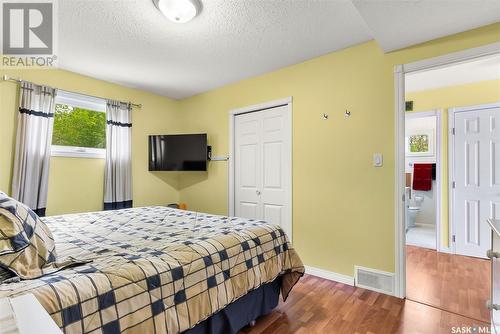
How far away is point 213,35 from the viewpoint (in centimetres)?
240

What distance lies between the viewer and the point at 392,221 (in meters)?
2.37

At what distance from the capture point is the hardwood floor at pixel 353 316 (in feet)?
5.99

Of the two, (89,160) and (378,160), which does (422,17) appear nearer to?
(378,160)

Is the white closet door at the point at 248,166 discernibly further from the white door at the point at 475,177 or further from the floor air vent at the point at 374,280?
the white door at the point at 475,177

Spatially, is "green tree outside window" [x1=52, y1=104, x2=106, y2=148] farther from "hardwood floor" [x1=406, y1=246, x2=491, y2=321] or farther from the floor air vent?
"hardwood floor" [x1=406, y1=246, x2=491, y2=321]

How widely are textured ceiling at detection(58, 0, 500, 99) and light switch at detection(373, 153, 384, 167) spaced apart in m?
1.05

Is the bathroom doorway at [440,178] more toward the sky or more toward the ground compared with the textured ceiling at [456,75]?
more toward the ground

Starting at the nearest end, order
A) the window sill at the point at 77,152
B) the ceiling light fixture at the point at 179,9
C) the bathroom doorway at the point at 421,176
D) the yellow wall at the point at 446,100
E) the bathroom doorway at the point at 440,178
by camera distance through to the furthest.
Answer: the ceiling light fixture at the point at 179,9, the bathroom doorway at the point at 440,178, the window sill at the point at 77,152, the yellow wall at the point at 446,100, the bathroom doorway at the point at 421,176

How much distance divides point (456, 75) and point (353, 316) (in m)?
3.36

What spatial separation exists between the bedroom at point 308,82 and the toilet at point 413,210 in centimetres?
311

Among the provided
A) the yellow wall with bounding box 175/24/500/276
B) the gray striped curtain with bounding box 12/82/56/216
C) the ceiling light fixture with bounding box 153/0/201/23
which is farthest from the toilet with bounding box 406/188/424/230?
the gray striped curtain with bounding box 12/82/56/216

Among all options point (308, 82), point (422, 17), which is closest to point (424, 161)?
point (308, 82)

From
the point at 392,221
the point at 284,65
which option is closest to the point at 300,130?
the point at 284,65

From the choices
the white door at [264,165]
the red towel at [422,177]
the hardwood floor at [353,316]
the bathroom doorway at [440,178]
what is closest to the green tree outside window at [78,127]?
the white door at [264,165]
